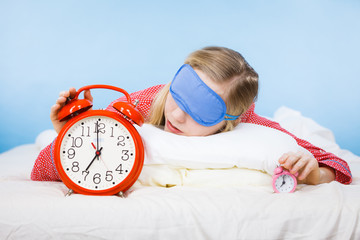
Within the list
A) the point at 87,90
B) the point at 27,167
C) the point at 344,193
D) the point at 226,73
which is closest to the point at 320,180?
the point at 344,193

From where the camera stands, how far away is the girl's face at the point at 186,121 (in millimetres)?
1728

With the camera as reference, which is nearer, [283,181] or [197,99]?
[283,181]

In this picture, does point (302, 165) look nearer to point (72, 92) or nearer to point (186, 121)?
point (186, 121)

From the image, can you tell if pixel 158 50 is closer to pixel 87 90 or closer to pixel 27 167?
pixel 27 167

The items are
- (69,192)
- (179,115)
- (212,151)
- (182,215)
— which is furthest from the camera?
(179,115)

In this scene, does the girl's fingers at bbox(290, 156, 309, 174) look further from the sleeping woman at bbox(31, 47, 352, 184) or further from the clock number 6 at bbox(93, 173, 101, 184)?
the clock number 6 at bbox(93, 173, 101, 184)

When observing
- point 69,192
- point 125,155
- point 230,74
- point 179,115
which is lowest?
point 69,192

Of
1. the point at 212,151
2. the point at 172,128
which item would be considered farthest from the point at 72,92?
the point at 212,151

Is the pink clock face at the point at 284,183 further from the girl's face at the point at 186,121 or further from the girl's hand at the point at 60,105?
the girl's hand at the point at 60,105

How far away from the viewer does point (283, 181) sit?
160cm

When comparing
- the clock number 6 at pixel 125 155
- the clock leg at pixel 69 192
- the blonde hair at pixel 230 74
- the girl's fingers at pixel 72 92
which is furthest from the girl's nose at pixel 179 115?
the clock leg at pixel 69 192

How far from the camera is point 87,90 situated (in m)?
1.71

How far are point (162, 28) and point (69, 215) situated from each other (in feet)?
13.0

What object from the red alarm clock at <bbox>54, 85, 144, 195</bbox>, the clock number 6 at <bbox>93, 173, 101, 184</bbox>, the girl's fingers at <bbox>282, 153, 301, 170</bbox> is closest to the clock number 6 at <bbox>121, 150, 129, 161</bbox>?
the red alarm clock at <bbox>54, 85, 144, 195</bbox>
